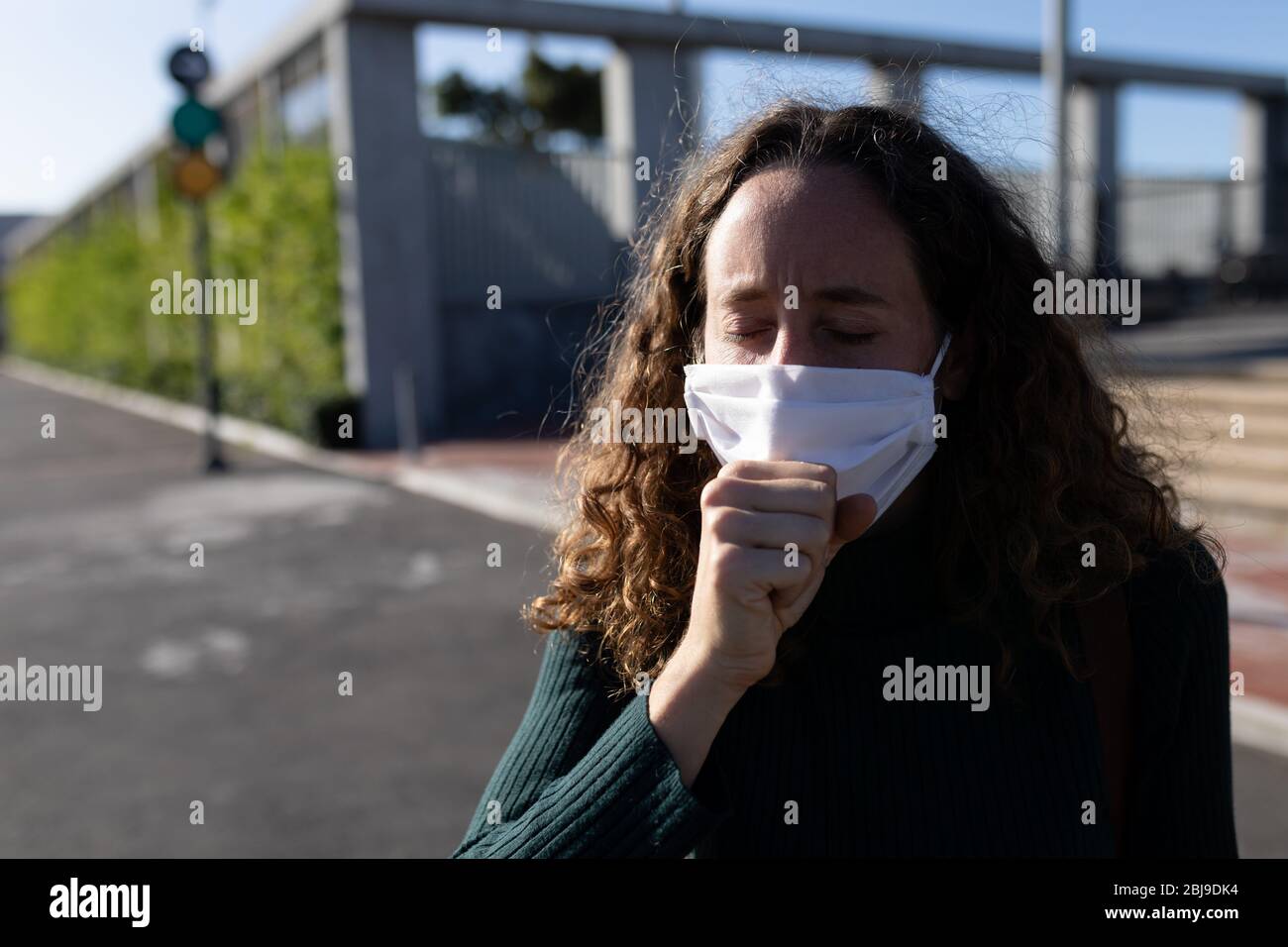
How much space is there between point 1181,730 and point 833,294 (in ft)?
2.46

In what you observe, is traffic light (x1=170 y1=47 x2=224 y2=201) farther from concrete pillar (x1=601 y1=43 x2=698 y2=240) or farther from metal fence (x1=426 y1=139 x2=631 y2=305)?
concrete pillar (x1=601 y1=43 x2=698 y2=240)

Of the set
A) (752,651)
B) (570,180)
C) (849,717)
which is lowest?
(849,717)

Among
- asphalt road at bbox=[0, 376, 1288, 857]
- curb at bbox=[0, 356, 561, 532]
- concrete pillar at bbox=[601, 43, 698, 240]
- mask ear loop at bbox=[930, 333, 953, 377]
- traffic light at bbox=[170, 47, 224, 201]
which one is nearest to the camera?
mask ear loop at bbox=[930, 333, 953, 377]

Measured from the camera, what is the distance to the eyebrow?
1549 mm

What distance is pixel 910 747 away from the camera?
61.8 inches

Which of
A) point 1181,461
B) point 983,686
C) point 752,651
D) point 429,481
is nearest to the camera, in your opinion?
point 752,651

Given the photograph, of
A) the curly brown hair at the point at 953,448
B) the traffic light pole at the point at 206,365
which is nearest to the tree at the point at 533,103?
the traffic light pole at the point at 206,365

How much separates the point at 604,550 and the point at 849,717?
0.46 meters

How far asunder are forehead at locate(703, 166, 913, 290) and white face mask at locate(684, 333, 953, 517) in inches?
5.2

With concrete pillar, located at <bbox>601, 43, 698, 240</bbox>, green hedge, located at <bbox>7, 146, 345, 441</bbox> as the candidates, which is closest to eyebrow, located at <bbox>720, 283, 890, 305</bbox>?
green hedge, located at <bbox>7, 146, 345, 441</bbox>

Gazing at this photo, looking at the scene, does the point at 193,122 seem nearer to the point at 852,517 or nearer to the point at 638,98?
the point at 638,98

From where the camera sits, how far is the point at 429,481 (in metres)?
12.2
